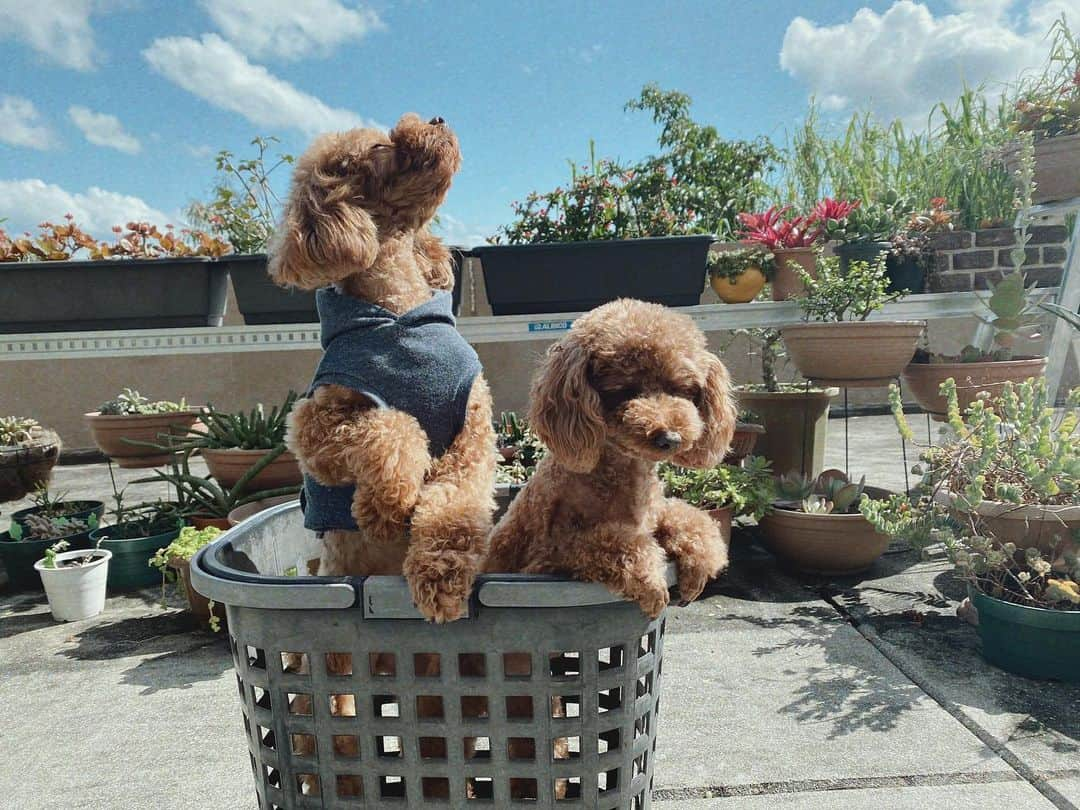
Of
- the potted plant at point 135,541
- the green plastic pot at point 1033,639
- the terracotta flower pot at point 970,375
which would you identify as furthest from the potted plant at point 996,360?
the potted plant at point 135,541

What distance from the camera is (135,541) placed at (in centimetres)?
289

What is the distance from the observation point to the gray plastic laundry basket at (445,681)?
37.6 inches

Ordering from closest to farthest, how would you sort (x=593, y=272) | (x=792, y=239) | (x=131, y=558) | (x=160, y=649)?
(x=160, y=649)
(x=131, y=558)
(x=593, y=272)
(x=792, y=239)

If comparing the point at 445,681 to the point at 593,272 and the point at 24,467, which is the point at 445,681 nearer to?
the point at 593,272

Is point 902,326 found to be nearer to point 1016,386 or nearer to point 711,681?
point 1016,386

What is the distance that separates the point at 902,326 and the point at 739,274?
90 cm

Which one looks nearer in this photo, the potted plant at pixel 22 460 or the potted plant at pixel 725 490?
the potted plant at pixel 725 490

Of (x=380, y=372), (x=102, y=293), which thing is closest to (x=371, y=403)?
(x=380, y=372)

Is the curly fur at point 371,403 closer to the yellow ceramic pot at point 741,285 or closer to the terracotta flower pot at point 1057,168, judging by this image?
the yellow ceramic pot at point 741,285

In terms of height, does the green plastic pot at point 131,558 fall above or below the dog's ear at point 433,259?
below

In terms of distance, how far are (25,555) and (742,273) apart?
135 inches

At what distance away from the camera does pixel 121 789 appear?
1654 mm

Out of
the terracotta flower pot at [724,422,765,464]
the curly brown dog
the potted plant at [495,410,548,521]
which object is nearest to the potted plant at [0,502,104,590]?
the potted plant at [495,410,548,521]

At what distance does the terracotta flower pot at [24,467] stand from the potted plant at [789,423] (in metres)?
3.58
